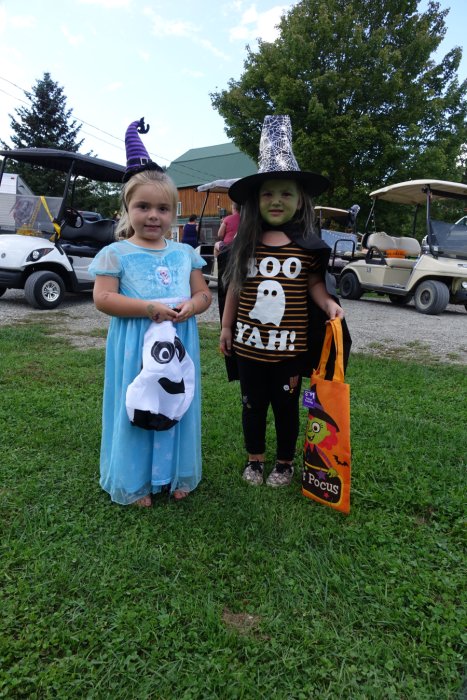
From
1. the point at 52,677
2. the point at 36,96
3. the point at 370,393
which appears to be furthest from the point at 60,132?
the point at 52,677

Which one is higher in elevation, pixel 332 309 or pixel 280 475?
pixel 332 309

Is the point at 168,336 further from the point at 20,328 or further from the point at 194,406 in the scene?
the point at 20,328

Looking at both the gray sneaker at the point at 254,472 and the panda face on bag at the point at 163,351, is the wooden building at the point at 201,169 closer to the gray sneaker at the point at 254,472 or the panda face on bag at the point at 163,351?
the gray sneaker at the point at 254,472

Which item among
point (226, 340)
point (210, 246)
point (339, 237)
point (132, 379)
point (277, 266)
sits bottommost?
point (132, 379)

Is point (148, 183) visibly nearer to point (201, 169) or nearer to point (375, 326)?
point (375, 326)

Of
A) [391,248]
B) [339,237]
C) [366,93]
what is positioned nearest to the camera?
[391,248]

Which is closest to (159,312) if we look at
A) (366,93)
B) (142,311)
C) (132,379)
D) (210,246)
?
(142,311)

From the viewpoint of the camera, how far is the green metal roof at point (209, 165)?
122 ft

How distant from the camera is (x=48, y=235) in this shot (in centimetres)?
790

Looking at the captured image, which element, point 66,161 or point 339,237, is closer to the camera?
point 66,161

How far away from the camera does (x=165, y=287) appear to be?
209 cm

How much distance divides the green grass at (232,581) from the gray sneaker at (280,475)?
0.10 meters

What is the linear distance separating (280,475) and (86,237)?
7.18 meters

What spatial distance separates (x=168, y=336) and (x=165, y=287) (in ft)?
0.75
